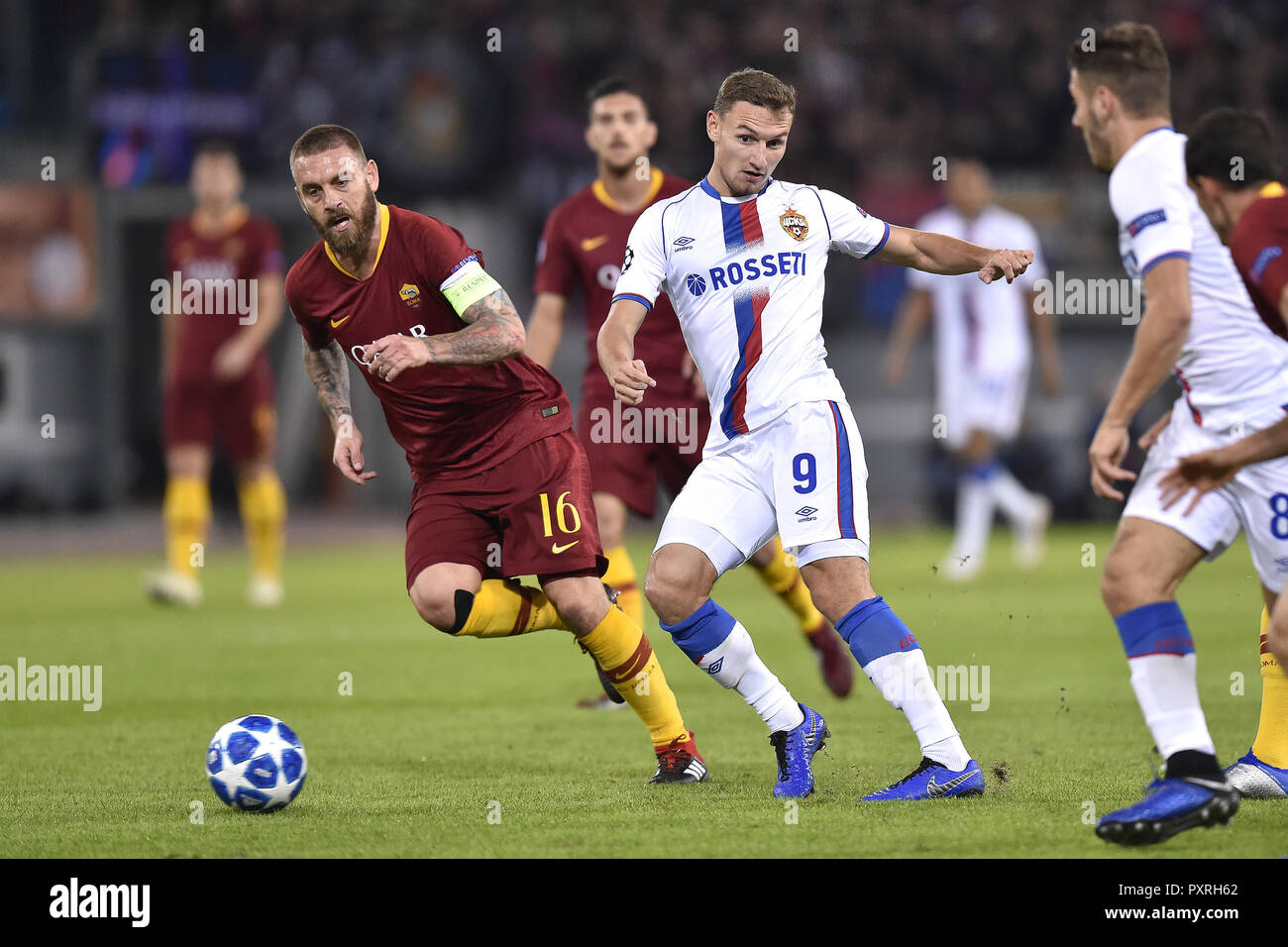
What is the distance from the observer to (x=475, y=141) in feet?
64.9

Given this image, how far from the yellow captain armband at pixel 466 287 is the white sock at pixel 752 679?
4.49 feet

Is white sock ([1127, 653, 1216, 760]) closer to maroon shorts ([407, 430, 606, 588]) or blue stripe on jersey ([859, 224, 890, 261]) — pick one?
blue stripe on jersey ([859, 224, 890, 261])

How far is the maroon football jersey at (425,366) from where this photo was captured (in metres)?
5.62

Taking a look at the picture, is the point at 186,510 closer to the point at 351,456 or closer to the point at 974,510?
the point at 974,510

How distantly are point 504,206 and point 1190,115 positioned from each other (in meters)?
8.95

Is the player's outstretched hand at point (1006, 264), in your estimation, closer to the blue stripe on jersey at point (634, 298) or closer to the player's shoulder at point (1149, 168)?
the player's shoulder at point (1149, 168)

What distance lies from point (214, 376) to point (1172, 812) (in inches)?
343

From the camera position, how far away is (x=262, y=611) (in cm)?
1159

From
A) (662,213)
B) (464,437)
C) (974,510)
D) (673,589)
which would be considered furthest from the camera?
(974,510)

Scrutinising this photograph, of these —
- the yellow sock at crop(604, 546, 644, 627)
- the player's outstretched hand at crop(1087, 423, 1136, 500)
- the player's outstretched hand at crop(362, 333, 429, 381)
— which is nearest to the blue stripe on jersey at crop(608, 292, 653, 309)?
the player's outstretched hand at crop(362, 333, 429, 381)

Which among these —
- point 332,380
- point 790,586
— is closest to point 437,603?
point 332,380

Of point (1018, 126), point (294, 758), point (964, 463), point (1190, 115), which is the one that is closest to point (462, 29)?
point (1018, 126)

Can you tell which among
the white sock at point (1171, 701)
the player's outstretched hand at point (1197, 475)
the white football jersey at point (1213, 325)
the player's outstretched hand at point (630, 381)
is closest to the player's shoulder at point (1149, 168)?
the white football jersey at point (1213, 325)
